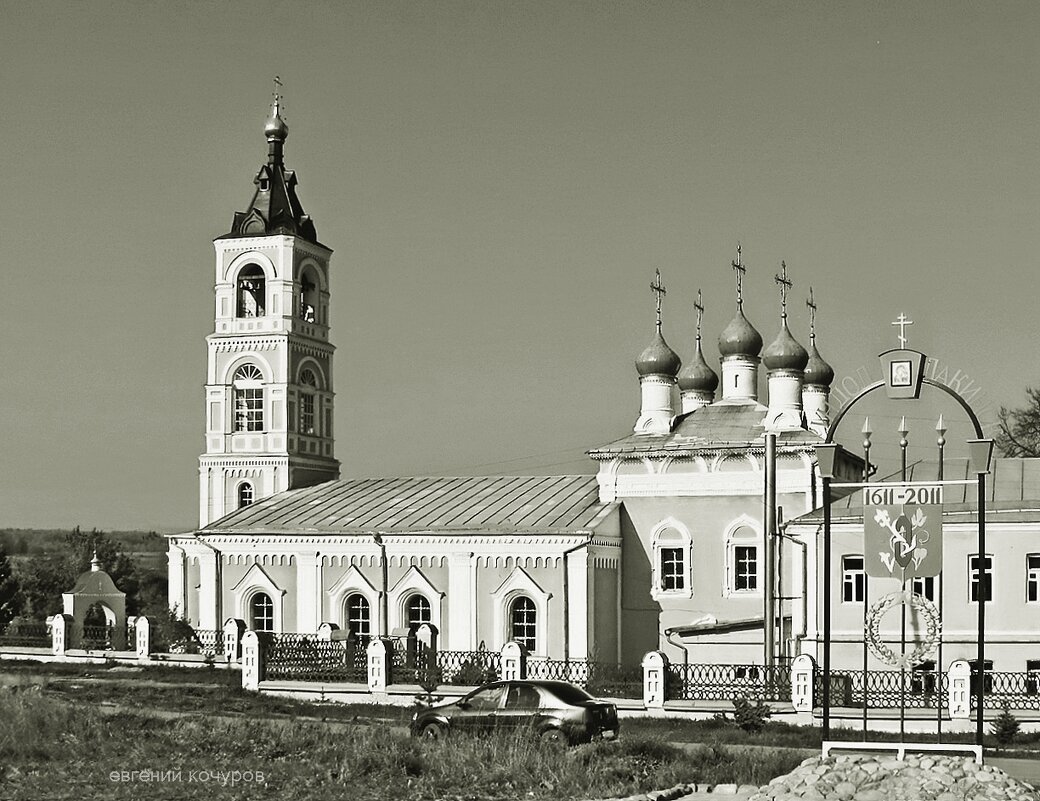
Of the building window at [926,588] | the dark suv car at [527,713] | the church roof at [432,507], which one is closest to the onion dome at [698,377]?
the church roof at [432,507]

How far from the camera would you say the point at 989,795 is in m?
12.7

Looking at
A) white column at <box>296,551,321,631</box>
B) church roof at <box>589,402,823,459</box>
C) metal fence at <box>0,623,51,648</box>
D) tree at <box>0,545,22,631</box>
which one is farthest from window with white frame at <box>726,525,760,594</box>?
tree at <box>0,545,22,631</box>

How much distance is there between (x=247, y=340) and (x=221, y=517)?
4.22 m

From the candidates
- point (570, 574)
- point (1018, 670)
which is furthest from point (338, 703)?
point (1018, 670)

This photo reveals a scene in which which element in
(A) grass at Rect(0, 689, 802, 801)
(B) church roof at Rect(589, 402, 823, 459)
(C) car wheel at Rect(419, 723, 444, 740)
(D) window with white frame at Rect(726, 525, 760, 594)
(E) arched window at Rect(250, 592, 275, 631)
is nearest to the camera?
(A) grass at Rect(0, 689, 802, 801)

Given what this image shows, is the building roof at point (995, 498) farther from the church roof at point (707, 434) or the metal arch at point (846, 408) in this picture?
the metal arch at point (846, 408)

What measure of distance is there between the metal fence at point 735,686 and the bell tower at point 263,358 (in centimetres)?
1591

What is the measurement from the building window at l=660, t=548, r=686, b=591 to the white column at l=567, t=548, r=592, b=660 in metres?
1.82

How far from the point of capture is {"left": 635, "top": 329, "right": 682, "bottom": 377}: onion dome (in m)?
33.7

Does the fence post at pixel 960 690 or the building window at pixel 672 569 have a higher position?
the building window at pixel 672 569

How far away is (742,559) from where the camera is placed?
31328 millimetres

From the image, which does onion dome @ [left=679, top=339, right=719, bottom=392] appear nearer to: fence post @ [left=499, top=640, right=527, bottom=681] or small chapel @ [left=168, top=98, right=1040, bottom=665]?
small chapel @ [left=168, top=98, right=1040, bottom=665]

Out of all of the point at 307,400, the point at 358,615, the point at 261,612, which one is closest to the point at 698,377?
the point at 358,615

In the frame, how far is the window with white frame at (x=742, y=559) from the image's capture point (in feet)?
102
